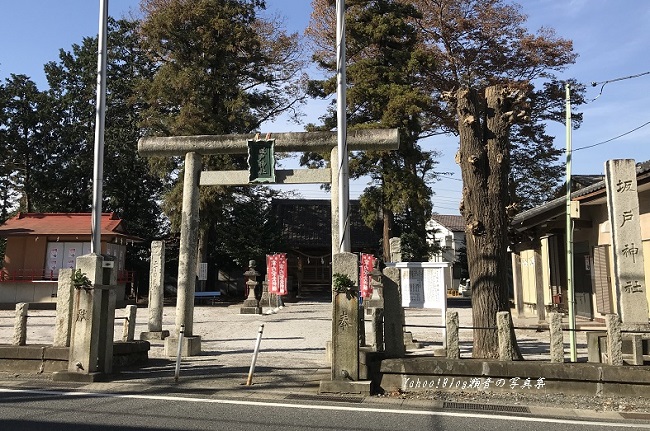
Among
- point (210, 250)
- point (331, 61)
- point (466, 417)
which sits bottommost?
point (466, 417)

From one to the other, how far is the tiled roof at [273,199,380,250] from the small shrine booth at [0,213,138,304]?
13.8m

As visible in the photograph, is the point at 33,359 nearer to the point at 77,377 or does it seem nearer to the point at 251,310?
the point at 77,377

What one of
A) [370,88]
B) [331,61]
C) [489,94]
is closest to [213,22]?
[331,61]

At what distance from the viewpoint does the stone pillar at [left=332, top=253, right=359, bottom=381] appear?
7.98 m

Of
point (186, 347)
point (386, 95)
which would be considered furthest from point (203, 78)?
point (186, 347)

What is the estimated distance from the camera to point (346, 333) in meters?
8.05

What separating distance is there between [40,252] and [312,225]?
19484mm

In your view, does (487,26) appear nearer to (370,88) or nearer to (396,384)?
(370,88)

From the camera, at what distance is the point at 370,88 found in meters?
24.1

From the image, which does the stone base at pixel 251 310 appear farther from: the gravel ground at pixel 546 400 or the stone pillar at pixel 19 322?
the gravel ground at pixel 546 400

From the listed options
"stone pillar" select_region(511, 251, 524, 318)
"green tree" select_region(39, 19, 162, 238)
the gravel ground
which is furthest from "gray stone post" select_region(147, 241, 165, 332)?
"green tree" select_region(39, 19, 162, 238)

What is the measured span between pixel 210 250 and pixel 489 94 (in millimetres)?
25346

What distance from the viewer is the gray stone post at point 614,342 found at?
24.7ft

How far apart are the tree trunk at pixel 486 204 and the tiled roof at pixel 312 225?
2692cm
